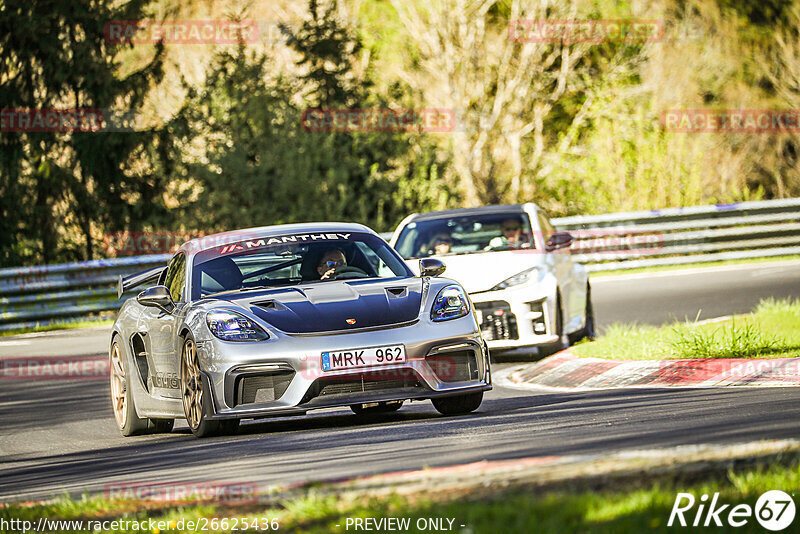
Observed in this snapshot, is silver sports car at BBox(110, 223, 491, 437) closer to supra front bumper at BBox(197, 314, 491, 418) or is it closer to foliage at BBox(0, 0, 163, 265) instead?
supra front bumper at BBox(197, 314, 491, 418)

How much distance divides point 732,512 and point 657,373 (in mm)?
6670

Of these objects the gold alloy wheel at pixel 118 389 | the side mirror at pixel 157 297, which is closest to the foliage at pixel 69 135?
the gold alloy wheel at pixel 118 389

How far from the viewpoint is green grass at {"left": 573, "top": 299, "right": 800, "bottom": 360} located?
11.9 meters

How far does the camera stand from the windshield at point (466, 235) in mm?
15430

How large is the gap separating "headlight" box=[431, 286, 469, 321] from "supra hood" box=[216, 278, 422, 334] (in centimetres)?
14

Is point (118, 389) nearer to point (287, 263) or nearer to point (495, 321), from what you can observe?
point (287, 263)

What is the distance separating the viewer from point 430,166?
33.1 m

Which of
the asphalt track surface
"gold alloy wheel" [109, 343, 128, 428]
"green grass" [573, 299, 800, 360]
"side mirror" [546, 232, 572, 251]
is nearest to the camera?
the asphalt track surface

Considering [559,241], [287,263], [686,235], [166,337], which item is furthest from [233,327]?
[686,235]

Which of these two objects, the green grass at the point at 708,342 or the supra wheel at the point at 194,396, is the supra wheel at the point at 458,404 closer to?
the supra wheel at the point at 194,396

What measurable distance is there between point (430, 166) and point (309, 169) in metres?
3.91

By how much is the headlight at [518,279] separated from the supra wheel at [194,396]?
5099 millimetres

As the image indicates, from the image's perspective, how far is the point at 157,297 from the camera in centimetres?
1011

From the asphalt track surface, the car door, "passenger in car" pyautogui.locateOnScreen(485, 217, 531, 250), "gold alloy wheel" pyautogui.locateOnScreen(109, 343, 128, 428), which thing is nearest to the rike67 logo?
the asphalt track surface
